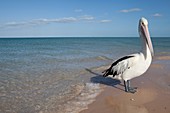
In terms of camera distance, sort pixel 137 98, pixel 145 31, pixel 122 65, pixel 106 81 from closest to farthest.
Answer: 1. pixel 137 98
2. pixel 145 31
3. pixel 122 65
4. pixel 106 81

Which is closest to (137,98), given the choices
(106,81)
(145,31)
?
(145,31)

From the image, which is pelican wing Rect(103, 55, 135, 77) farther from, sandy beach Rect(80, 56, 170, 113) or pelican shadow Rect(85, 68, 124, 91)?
pelican shadow Rect(85, 68, 124, 91)

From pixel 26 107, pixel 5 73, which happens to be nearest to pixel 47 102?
pixel 26 107

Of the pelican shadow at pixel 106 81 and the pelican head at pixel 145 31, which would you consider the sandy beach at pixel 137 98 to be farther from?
the pelican head at pixel 145 31

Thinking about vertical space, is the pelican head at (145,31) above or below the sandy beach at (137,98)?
above

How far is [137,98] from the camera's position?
4.76 metres

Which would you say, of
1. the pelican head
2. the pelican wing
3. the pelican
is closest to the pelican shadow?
the pelican wing

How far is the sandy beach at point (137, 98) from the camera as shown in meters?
4.06

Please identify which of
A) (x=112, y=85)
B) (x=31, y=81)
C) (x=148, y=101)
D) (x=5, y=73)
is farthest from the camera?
(x=5, y=73)

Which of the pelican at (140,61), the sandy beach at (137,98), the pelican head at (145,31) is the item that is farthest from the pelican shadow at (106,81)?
the pelican head at (145,31)

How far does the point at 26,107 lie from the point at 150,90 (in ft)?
9.74

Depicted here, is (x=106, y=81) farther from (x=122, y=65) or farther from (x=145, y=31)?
(x=145, y=31)

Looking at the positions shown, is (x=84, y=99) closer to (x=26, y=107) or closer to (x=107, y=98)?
(x=107, y=98)

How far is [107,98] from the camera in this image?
483cm
